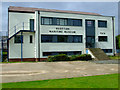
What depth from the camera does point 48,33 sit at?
2334cm

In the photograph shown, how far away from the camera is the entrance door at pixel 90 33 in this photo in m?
26.1

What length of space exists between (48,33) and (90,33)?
27.8ft

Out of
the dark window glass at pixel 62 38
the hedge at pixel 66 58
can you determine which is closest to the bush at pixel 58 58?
the hedge at pixel 66 58

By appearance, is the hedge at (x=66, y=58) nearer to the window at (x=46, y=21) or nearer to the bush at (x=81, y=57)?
the bush at (x=81, y=57)

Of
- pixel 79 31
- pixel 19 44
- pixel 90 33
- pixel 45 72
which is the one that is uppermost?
pixel 79 31

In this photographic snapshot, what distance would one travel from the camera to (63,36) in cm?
2433

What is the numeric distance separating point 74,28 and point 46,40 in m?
5.77

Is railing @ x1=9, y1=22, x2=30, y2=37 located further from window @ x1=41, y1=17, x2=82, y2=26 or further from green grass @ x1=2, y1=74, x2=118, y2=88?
green grass @ x1=2, y1=74, x2=118, y2=88

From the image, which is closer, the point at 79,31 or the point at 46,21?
the point at 46,21

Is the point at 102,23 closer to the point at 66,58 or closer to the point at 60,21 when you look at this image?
the point at 60,21

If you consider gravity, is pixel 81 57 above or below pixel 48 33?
below

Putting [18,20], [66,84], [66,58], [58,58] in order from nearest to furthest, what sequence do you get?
[66,84]
[58,58]
[66,58]
[18,20]

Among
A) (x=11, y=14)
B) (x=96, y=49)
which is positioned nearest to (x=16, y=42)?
(x=11, y=14)

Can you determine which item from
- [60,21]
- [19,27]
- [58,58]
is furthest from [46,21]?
[58,58]
